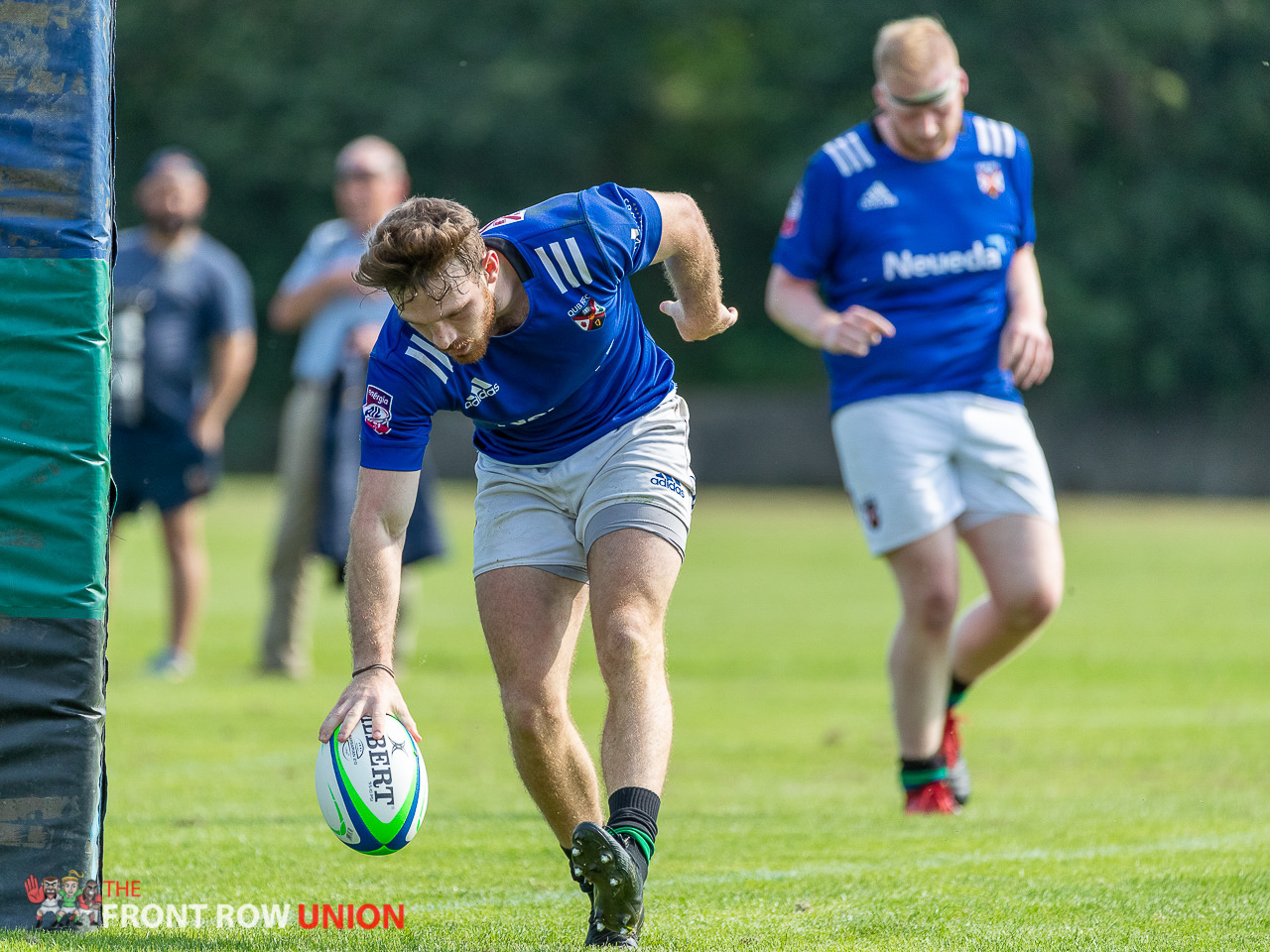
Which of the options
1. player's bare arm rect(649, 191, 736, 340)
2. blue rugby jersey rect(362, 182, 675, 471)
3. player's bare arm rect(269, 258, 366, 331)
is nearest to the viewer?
blue rugby jersey rect(362, 182, 675, 471)

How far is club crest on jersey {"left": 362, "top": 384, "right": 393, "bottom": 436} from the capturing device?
4.18m

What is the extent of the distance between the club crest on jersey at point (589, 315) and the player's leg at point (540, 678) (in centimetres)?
66

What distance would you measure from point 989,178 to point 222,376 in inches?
232

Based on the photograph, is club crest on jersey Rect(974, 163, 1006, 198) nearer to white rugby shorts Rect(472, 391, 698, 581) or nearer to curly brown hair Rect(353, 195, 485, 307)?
white rugby shorts Rect(472, 391, 698, 581)

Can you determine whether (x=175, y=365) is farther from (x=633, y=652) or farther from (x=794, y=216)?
(x=633, y=652)

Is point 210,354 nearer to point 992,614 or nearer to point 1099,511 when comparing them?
point 992,614

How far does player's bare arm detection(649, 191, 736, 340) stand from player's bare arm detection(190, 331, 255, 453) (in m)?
6.38

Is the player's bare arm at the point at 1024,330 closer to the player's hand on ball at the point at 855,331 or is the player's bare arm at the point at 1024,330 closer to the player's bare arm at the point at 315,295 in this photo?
the player's hand on ball at the point at 855,331

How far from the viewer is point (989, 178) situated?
6398 millimetres

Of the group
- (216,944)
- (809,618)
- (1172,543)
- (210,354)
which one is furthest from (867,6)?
(216,944)

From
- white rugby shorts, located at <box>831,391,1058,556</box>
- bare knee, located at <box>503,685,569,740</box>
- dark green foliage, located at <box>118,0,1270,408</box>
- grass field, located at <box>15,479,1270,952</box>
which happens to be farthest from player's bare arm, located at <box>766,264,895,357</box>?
dark green foliage, located at <box>118,0,1270,408</box>

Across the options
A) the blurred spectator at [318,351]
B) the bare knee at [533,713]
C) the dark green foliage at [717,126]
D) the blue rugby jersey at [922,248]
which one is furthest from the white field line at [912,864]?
the dark green foliage at [717,126]

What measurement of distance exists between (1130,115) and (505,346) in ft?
110

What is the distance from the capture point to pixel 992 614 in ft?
21.1
